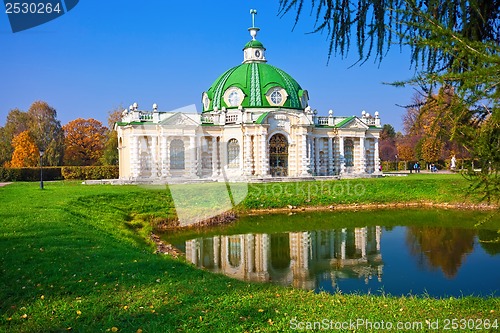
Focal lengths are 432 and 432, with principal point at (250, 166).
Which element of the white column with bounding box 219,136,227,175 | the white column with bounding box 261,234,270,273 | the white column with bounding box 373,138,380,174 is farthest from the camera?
the white column with bounding box 373,138,380,174

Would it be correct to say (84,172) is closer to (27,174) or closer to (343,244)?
(27,174)

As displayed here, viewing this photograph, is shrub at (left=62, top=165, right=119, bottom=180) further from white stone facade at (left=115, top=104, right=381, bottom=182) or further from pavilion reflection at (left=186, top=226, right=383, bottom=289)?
pavilion reflection at (left=186, top=226, right=383, bottom=289)

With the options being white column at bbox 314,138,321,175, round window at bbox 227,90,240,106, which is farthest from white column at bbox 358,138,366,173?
round window at bbox 227,90,240,106

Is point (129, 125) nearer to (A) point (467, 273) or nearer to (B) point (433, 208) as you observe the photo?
(B) point (433, 208)

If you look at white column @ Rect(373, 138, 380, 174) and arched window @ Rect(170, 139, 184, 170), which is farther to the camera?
white column @ Rect(373, 138, 380, 174)

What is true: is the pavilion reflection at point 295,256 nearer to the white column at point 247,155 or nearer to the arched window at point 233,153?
the white column at point 247,155

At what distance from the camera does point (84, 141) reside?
53.7m

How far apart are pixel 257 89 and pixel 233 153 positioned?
583 cm

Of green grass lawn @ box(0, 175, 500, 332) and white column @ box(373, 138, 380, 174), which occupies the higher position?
white column @ box(373, 138, 380, 174)

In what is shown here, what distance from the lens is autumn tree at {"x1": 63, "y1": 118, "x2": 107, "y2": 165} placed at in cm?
5234

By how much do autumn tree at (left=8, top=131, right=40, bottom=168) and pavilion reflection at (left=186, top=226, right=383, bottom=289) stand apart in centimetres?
3425

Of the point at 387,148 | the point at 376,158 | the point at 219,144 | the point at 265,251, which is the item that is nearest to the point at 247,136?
the point at 219,144

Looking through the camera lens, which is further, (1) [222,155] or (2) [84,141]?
(2) [84,141]

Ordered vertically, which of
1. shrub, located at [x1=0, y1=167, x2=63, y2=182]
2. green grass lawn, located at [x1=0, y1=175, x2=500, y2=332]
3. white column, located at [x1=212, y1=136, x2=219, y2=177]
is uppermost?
white column, located at [x1=212, y1=136, x2=219, y2=177]
